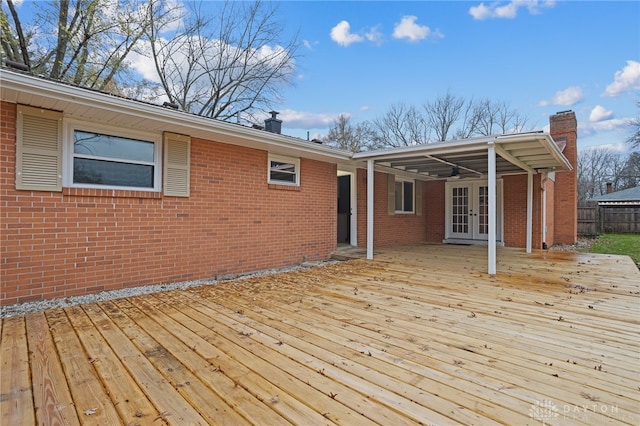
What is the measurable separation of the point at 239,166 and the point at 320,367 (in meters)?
4.45

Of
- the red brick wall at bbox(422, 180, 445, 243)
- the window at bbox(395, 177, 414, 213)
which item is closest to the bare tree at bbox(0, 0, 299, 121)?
the window at bbox(395, 177, 414, 213)

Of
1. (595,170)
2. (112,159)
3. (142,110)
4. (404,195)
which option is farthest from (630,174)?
(112,159)

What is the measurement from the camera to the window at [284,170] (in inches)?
258

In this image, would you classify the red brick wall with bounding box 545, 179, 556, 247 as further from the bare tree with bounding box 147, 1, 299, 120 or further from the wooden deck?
the bare tree with bounding box 147, 1, 299, 120

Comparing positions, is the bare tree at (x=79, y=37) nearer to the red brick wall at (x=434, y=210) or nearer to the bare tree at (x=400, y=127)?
the red brick wall at (x=434, y=210)

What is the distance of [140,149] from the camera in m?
4.77

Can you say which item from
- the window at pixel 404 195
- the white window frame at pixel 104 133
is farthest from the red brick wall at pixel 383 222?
the white window frame at pixel 104 133

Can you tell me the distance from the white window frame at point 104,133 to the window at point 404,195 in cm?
714

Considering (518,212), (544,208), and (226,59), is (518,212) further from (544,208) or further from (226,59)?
(226,59)

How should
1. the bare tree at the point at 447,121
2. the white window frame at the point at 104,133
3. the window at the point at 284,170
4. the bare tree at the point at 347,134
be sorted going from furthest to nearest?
the bare tree at the point at 347,134 < the bare tree at the point at 447,121 < the window at the point at 284,170 < the white window frame at the point at 104,133

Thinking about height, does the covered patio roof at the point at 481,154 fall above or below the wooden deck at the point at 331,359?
above

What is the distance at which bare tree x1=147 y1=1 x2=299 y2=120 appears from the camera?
1289 centimetres

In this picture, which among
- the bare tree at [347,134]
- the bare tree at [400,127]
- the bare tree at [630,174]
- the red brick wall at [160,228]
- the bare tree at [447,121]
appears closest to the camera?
the red brick wall at [160,228]

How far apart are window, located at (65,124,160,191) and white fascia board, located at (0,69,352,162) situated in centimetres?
59
